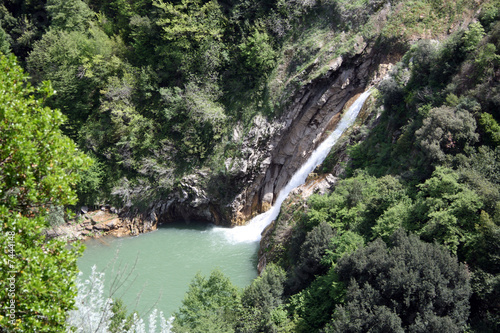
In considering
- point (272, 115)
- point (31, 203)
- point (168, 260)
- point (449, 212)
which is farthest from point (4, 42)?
point (449, 212)

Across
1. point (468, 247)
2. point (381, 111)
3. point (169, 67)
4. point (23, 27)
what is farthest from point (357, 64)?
point (23, 27)

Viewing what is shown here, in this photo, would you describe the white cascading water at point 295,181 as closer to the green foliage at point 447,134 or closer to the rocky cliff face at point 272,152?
the rocky cliff face at point 272,152

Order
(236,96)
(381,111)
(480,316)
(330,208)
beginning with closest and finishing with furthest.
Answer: (480,316), (330,208), (381,111), (236,96)

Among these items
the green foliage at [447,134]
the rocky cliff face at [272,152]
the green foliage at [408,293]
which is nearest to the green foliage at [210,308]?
the green foliage at [408,293]

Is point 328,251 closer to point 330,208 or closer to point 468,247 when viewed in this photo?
point 330,208

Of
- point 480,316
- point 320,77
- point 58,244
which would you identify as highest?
point 320,77

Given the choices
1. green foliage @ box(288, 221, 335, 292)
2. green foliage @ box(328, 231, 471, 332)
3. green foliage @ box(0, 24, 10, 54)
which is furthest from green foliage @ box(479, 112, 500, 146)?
green foliage @ box(0, 24, 10, 54)
